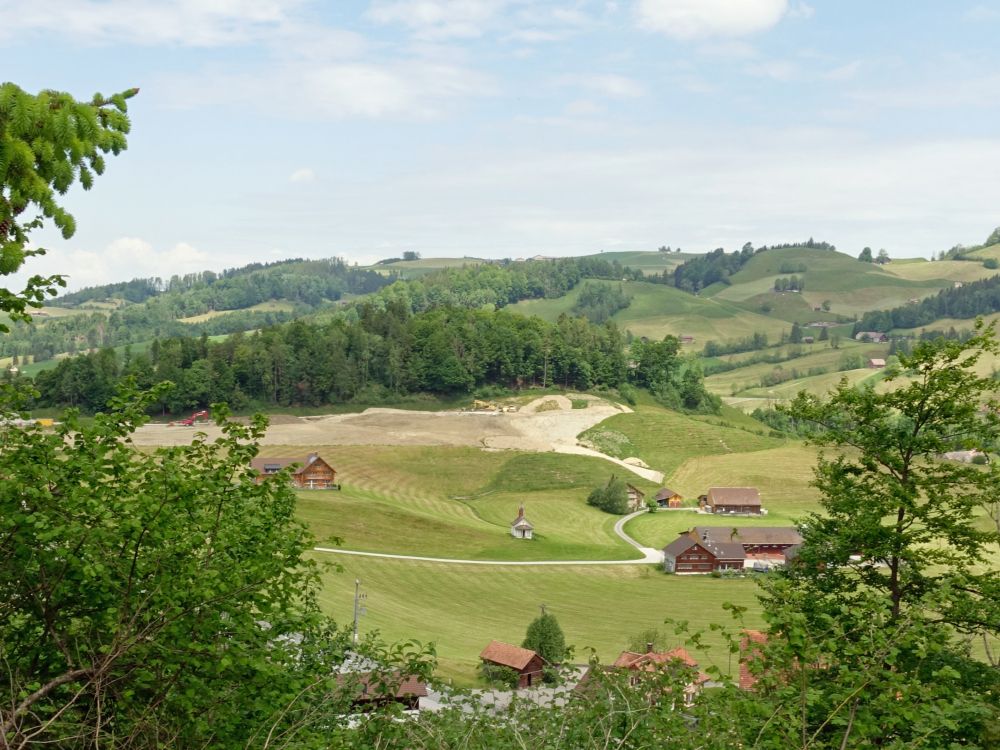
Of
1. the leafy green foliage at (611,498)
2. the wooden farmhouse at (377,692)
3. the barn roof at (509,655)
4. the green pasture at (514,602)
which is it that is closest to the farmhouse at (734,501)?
the leafy green foliage at (611,498)

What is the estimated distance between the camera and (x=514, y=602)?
53.7m

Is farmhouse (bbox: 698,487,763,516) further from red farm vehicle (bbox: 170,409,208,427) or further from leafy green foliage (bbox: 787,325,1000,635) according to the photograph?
leafy green foliage (bbox: 787,325,1000,635)

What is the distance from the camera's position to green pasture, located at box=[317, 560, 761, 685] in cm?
4394

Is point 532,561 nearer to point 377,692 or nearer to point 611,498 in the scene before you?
point 611,498

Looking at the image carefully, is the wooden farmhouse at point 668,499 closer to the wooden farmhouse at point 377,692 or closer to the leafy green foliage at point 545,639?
the leafy green foliage at point 545,639

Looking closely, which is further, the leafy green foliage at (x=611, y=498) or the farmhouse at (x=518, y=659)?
the leafy green foliage at (x=611, y=498)

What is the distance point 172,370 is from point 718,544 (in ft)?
246

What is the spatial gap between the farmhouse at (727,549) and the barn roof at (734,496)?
10839 mm

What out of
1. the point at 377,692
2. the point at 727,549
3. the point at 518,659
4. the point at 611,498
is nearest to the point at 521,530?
the point at 727,549

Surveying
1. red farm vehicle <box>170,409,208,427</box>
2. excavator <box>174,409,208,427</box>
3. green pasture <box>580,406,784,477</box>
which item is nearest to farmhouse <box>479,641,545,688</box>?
green pasture <box>580,406,784,477</box>

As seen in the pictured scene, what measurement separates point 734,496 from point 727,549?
19459mm

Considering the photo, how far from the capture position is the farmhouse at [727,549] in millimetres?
67000

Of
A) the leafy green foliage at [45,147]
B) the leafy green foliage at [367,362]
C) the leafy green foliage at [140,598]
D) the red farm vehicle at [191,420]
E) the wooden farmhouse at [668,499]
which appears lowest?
the wooden farmhouse at [668,499]

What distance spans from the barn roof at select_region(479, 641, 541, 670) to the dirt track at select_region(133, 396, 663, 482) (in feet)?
201
